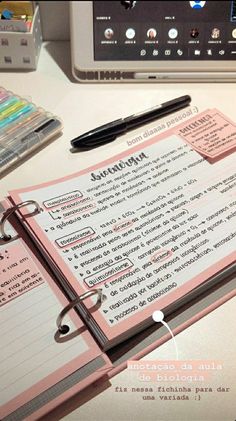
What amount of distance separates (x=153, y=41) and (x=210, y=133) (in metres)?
0.17

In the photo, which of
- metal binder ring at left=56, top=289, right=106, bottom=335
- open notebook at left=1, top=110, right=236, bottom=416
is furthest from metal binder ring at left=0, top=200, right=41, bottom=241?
metal binder ring at left=56, top=289, right=106, bottom=335

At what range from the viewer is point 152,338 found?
1.71 feet

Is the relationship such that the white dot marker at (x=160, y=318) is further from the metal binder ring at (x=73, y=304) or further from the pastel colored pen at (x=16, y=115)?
the pastel colored pen at (x=16, y=115)

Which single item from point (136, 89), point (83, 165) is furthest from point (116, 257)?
point (136, 89)

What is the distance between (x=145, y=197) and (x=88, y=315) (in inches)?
7.0

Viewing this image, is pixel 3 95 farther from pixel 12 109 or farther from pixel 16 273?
pixel 16 273

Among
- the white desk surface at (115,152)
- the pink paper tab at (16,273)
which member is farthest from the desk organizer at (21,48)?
the pink paper tab at (16,273)

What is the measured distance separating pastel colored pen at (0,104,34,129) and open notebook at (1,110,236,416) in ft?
0.43

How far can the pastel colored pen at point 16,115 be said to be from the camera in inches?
28.1

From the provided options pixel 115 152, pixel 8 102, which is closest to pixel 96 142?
pixel 115 152

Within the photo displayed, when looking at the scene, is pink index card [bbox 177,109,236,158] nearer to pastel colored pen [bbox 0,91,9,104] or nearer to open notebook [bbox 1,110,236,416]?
open notebook [bbox 1,110,236,416]

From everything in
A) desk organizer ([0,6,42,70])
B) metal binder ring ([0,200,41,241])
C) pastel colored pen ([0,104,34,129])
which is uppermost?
desk organizer ([0,6,42,70])

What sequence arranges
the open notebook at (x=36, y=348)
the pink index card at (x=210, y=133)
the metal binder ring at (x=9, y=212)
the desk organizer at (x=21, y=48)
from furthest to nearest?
the desk organizer at (x=21, y=48) < the pink index card at (x=210, y=133) < the metal binder ring at (x=9, y=212) < the open notebook at (x=36, y=348)

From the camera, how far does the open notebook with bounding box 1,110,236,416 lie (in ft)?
1.69
